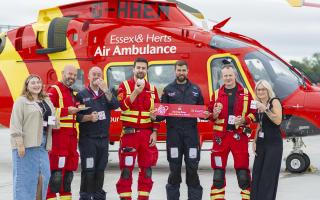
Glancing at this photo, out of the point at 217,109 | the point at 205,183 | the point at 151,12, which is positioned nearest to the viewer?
the point at 217,109

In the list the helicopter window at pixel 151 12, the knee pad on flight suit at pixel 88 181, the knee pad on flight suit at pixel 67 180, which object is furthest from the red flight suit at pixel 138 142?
the helicopter window at pixel 151 12

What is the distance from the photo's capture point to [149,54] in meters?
11.4

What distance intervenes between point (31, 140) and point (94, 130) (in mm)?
1043

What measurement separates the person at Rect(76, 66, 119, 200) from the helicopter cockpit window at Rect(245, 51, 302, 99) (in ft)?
12.7

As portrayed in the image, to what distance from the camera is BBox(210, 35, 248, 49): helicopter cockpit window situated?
11141 millimetres

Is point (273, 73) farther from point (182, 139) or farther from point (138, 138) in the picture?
point (138, 138)

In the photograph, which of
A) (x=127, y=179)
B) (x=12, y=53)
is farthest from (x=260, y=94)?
(x=12, y=53)

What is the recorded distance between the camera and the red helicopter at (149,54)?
11.0 m

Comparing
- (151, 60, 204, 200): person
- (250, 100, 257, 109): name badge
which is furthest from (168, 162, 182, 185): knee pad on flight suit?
(250, 100, 257, 109): name badge

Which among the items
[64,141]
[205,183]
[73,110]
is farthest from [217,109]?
[205,183]

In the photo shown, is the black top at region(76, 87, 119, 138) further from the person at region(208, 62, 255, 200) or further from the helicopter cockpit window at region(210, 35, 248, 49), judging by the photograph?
the helicopter cockpit window at region(210, 35, 248, 49)

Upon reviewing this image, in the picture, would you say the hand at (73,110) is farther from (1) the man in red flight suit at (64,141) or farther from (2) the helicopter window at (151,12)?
(2) the helicopter window at (151,12)

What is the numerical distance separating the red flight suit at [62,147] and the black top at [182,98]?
1101 millimetres

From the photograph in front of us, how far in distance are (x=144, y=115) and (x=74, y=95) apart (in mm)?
897
